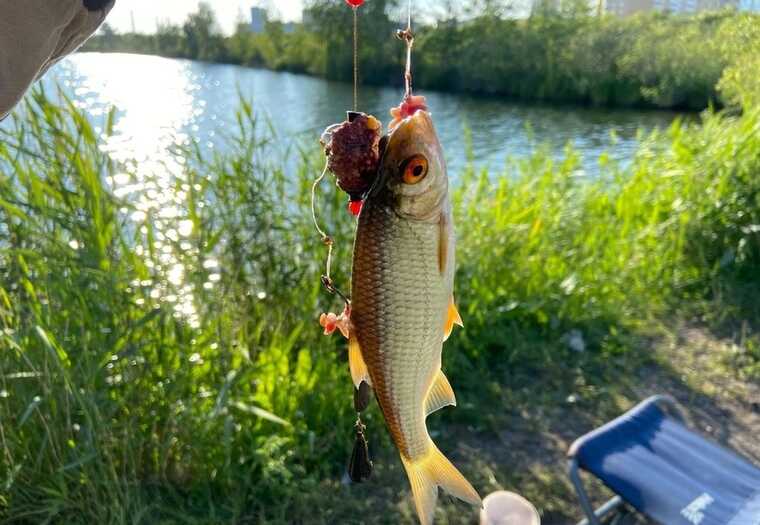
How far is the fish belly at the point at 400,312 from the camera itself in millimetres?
1085

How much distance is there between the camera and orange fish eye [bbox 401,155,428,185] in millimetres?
1032

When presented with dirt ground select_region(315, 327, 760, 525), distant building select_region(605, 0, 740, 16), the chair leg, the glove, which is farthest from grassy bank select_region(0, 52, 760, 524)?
distant building select_region(605, 0, 740, 16)

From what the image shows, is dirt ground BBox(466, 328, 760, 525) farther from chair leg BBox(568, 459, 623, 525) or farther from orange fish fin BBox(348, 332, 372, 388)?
orange fish fin BBox(348, 332, 372, 388)

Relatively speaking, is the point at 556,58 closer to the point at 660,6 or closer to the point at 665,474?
the point at 660,6

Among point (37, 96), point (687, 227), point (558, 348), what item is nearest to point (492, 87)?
point (687, 227)

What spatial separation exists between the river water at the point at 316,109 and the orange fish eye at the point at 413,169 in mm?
5184

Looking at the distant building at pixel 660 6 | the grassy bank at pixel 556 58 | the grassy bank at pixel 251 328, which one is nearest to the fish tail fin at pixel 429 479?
the grassy bank at pixel 251 328

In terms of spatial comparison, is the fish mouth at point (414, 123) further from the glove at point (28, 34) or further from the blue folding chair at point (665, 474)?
the blue folding chair at point (665, 474)

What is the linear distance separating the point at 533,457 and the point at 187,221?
189 centimetres

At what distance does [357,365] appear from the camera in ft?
3.93

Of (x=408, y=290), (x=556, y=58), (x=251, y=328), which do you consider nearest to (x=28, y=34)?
(x=408, y=290)

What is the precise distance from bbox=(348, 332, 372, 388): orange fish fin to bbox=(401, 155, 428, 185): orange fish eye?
11.9 inches

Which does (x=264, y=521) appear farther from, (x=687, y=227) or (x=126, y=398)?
(x=687, y=227)

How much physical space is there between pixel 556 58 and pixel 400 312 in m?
20.6
